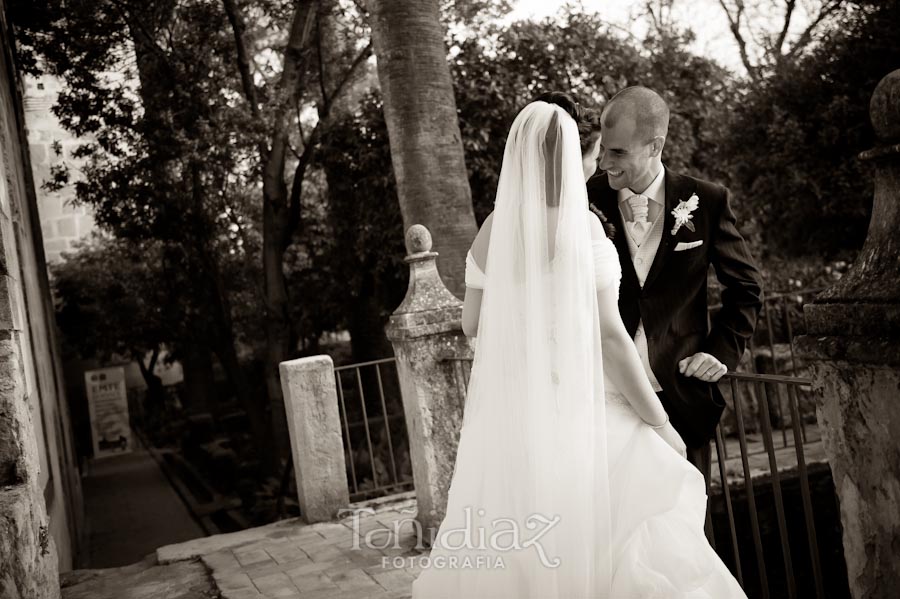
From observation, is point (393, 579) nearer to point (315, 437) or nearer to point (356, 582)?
point (356, 582)

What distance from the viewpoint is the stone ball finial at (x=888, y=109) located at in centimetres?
233

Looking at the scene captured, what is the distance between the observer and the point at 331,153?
11102mm

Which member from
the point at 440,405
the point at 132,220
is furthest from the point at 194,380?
the point at 440,405

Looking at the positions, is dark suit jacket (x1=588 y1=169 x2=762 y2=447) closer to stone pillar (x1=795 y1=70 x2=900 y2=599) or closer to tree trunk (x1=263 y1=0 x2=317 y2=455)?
stone pillar (x1=795 y1=70 x2=900 y2=599)

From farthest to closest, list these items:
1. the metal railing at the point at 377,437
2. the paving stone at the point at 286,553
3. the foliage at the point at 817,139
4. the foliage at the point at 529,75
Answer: the metal railing at the point at 377,437
the foliage at the point at 529,75
the foliage at the point at 817,139
the paving stone at the point at 286,553

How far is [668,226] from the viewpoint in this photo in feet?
10.6

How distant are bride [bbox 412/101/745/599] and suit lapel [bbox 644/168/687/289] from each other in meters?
0.40

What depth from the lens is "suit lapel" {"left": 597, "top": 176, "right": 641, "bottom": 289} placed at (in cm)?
329

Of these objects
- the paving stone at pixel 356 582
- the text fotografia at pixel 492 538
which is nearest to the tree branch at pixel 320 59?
the paving stone at pixel 356 582

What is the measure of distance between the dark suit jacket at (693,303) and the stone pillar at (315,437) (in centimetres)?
357

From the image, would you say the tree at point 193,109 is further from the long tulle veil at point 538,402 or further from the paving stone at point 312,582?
the long tulle veil at point 538,402

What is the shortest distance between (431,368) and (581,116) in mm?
2641

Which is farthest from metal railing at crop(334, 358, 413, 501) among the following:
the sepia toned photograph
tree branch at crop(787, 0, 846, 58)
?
tree branch at crop(787, 0, 846, 58)

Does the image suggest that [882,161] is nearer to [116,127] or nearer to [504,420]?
[504,420]
